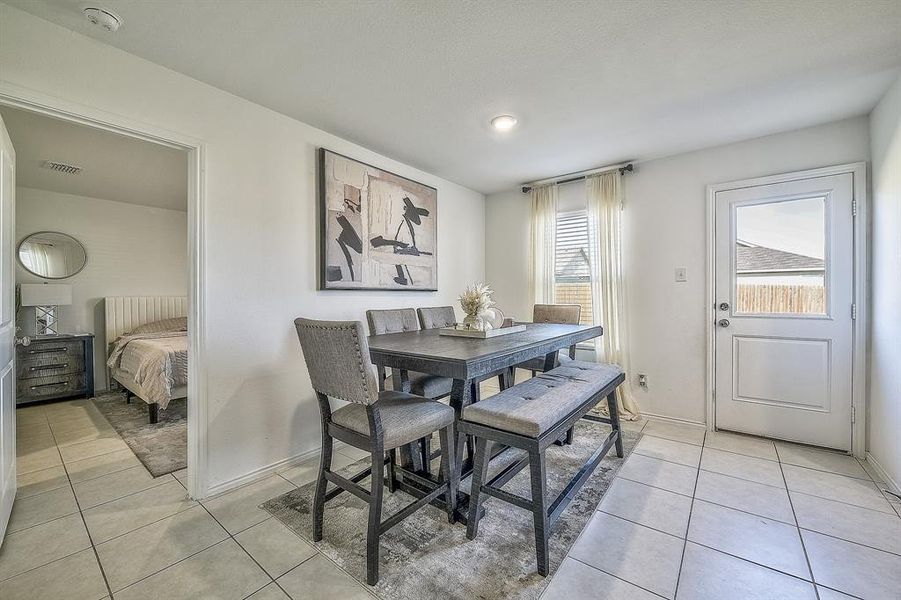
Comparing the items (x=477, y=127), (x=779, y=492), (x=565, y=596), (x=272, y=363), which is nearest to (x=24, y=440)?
(x=272, y=363)

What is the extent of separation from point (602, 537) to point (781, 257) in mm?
2640

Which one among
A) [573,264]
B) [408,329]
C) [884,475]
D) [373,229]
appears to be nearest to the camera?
[884,475]

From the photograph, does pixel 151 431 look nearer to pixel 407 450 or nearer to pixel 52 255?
pixel 407 450

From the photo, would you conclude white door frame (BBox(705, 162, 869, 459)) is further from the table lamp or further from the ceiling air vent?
the table lamp

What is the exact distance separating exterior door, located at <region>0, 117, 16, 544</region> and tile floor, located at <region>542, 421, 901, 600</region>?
8.41 feet

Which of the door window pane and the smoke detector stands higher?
the smoke detector

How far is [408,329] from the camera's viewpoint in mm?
2932

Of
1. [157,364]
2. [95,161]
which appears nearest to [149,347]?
[157,364]

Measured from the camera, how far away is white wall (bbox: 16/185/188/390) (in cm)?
416

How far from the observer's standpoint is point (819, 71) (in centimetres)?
203

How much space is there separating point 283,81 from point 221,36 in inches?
15.4

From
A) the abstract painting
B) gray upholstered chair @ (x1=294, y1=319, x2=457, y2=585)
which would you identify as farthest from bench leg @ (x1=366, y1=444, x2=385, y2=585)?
the abstract painting

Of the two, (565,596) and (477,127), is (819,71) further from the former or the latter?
(565,596)

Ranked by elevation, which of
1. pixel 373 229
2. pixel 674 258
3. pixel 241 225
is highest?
pixel 373 229
